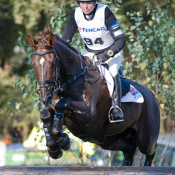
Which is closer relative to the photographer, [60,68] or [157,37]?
[60,68]

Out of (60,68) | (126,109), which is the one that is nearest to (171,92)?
(126,109)

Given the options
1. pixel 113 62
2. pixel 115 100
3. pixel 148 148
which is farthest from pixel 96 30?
pixel 148 148

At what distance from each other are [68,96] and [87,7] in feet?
3.83

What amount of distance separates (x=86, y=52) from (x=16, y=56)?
1012cm

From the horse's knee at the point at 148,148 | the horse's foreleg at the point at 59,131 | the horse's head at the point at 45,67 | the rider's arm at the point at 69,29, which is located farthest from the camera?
the horse's knee at the point at 148,148

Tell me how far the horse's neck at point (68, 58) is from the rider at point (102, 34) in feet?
1.16

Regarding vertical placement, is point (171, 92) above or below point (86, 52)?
below

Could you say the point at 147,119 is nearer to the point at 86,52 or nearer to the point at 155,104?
the point at 155,104

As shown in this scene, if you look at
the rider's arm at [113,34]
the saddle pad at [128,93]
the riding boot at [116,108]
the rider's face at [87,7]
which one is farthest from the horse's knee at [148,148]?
the rider's face at [87,7]

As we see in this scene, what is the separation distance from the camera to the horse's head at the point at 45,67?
193 inches

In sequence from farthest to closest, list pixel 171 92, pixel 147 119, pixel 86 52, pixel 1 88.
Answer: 1. pixel 1 88
2. pixel 171 92
3. pixel 147 119
4. pixel 86 52

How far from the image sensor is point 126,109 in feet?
21.3

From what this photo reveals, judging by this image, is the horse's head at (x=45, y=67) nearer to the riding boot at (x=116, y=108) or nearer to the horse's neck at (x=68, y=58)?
the horse's neck at (x=68, y=58)

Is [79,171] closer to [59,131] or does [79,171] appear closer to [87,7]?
[59,131]
